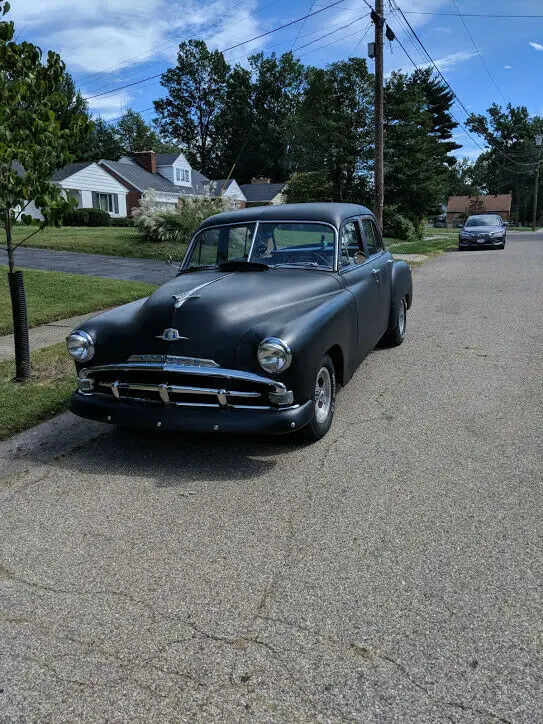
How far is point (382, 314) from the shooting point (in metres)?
6.59

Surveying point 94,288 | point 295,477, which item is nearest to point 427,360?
point 295,477

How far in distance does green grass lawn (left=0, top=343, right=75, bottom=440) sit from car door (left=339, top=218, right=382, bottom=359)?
272 cm

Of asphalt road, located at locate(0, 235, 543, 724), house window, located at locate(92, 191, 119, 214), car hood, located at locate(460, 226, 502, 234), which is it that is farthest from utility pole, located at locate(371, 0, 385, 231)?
house window, located at locate(92, 191, 119, 214)

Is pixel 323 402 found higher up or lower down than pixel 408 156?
lower down

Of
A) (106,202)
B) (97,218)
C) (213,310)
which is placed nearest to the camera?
(213,310)

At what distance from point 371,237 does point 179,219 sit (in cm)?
1386

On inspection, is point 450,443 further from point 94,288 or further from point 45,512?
point 94,288

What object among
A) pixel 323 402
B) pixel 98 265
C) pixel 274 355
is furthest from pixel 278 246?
pixel 98 265

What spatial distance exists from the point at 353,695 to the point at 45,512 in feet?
7.23

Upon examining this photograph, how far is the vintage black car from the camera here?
4.06 meters

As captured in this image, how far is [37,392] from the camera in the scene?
5738mm

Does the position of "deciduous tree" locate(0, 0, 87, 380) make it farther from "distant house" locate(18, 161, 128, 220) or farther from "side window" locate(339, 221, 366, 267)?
"distant house" locate(18, 161, 128, 220)

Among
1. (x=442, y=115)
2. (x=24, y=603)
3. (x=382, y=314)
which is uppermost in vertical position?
(x=442, y=115)

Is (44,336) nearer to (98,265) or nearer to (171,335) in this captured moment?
(171,335)
